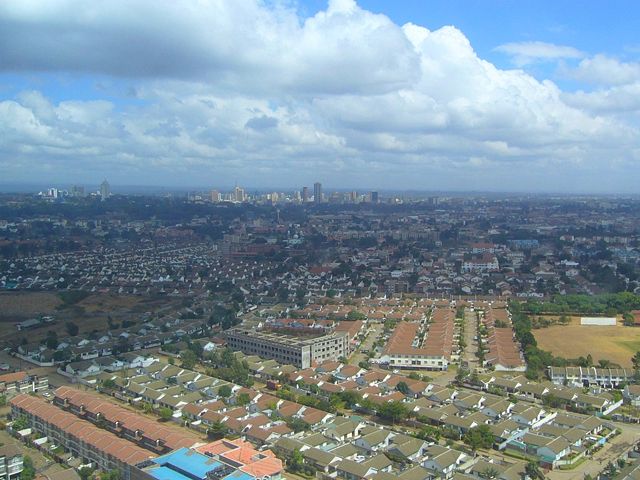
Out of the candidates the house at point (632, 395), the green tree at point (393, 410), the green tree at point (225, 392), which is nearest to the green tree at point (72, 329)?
the green tree at point (225, 392)

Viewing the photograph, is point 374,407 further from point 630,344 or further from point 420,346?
point 630,344

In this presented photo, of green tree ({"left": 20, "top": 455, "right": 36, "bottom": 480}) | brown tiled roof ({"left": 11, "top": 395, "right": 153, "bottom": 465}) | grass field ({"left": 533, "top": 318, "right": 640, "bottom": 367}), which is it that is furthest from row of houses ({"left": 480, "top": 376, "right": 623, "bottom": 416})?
green tree ({"left": 20, "top": 455, "right": 36, "bottom": 480})

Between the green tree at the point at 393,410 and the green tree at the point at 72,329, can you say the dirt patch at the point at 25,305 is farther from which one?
the green tree at the point at 393,410

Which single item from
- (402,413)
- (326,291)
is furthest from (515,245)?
(402,413)

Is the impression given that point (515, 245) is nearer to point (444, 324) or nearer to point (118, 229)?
point (444, 324)

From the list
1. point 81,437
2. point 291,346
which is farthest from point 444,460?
point 291,346
